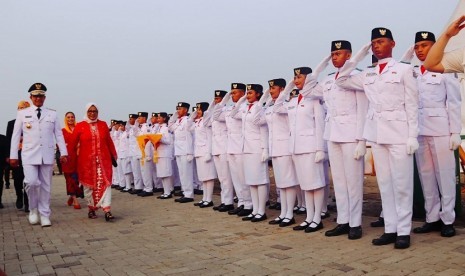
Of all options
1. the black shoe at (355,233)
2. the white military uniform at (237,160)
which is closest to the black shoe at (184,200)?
the white military uniform at (237,160)

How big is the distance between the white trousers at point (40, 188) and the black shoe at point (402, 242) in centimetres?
535

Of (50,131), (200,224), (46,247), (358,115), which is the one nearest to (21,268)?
(46,247)

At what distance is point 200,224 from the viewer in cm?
648

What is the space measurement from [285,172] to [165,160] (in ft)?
16.0

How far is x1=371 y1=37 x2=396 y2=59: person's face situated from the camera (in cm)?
462

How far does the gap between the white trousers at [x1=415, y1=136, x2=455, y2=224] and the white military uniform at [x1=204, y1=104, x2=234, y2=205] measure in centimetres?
374

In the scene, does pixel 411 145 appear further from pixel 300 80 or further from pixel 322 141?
pixel 300 80

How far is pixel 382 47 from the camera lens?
4.62 metres

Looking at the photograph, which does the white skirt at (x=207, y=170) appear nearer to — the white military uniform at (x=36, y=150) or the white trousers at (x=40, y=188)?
the white military uniform at (x=36, y=150)

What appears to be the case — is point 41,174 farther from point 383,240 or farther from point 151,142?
point 383,240

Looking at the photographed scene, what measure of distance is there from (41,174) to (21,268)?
3.13 m

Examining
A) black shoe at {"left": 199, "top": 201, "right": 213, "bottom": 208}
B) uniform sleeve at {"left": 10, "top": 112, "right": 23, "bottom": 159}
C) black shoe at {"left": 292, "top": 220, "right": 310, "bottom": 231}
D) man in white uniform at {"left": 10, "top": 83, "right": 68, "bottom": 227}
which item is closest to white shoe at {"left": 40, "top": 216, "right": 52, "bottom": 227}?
man in white uniform at {"left": 10, "top": 83, "right": 68, "bottom": 227}

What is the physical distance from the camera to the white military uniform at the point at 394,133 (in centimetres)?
441

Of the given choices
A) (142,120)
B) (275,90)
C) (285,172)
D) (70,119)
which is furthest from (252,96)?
(142,120)
